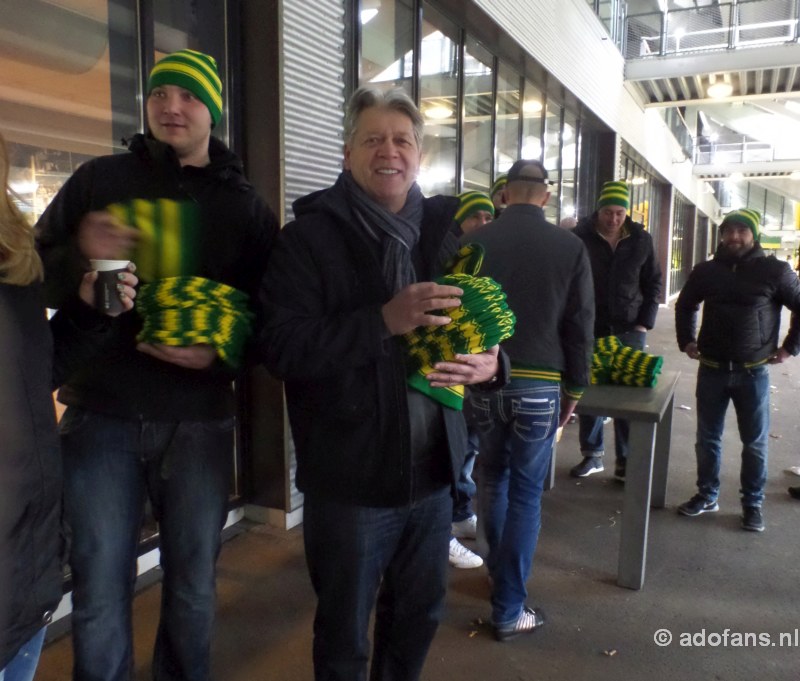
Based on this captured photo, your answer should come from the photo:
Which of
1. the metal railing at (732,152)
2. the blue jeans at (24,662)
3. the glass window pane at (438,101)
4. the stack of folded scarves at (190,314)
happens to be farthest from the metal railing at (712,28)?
the metal railing at (732,152)

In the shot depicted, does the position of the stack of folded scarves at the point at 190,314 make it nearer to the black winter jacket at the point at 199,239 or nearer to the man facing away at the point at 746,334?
the black winter jacket at the point at 199,239

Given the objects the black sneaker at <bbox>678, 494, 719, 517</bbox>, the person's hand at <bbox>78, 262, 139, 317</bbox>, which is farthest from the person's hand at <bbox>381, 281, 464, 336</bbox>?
the black sneaker at <bbox>678, 494, 719, 517</bbox>

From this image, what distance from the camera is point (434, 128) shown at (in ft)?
18.5

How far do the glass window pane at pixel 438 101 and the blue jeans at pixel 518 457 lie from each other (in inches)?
122

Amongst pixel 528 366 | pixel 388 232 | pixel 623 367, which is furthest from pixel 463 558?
pixel 388 232

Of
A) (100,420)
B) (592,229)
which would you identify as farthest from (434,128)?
(100,420)

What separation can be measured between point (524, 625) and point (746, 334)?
7.12ft

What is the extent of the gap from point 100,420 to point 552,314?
5.71 feet

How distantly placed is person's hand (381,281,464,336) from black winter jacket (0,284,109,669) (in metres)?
0.69

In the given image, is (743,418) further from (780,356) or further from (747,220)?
(747,220)

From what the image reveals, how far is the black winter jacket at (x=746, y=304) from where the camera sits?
3783 mm

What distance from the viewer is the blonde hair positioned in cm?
106

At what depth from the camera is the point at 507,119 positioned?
7.06 meters

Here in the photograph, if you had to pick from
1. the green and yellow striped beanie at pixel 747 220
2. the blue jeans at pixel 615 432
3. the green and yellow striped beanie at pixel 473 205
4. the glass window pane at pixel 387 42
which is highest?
the glass window pane at pixel 387 42
